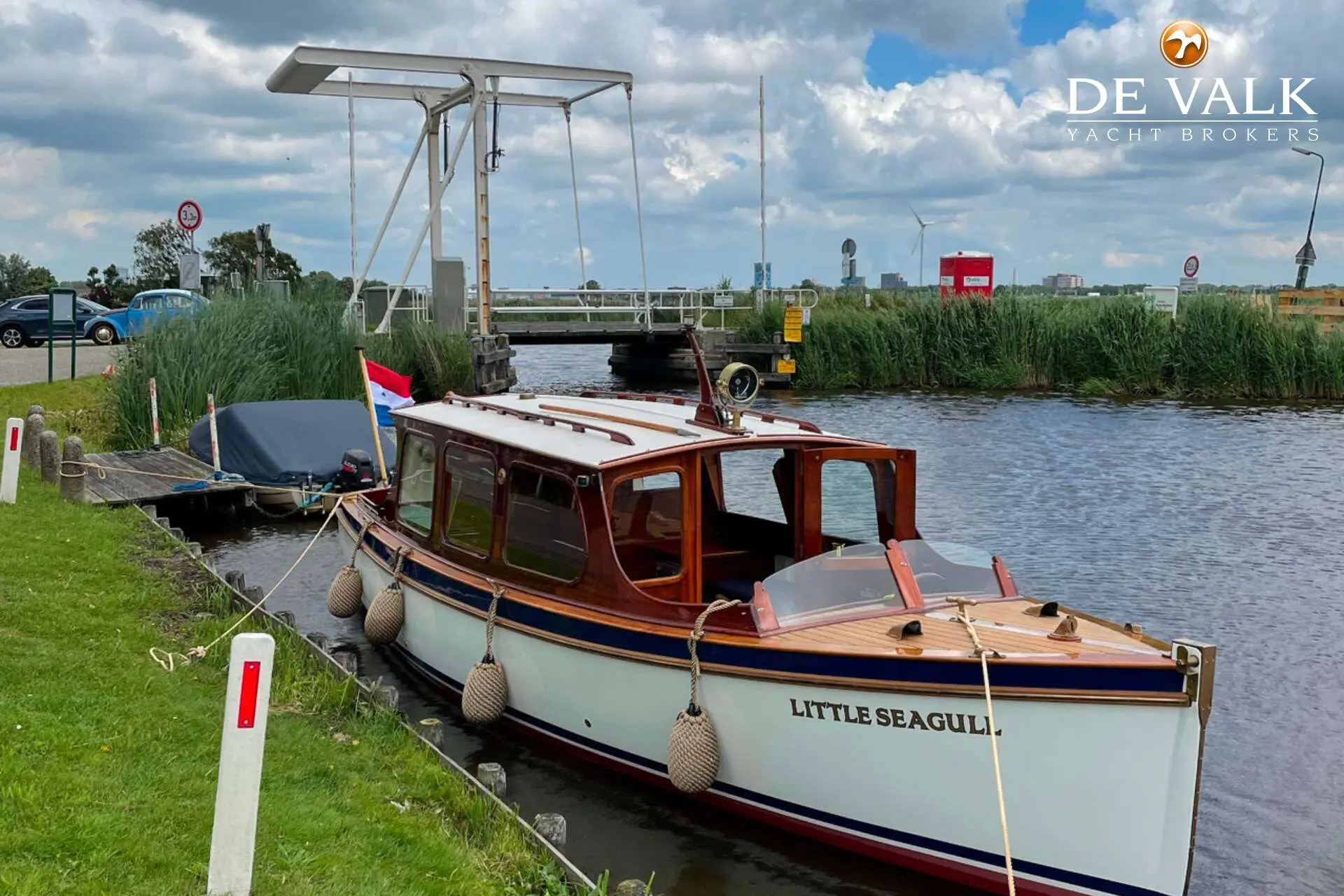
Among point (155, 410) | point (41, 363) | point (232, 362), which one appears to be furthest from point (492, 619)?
point (41, 363)

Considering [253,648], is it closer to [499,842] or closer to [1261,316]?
[499,842]

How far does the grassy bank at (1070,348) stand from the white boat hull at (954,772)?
29640 mm

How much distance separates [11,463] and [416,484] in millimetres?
4988

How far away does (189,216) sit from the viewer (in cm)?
2100

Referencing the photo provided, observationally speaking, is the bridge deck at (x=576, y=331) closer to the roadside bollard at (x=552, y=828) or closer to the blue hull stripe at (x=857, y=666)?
the blue hull stripe at (x=857, y=666)

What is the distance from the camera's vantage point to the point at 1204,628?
12.4m

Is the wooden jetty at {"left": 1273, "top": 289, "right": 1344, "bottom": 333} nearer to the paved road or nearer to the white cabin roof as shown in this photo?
the white cabin roof

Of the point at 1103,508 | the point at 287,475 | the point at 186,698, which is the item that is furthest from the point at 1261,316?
the point at 186,698

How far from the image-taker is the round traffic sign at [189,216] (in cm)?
2094

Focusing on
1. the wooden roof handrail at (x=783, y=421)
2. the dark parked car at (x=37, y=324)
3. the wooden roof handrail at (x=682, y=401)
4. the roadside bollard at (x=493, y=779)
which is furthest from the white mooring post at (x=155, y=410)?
the dark parked car at (x=37, y=324)

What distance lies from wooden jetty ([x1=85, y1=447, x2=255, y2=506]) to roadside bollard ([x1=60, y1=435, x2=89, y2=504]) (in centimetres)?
48

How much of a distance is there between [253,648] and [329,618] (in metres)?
8.09

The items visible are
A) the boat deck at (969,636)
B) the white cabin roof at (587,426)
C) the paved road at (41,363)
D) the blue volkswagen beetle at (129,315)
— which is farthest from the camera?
the blue volkswagen beetle at (129,315)

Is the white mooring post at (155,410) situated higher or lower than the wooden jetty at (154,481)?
higher
